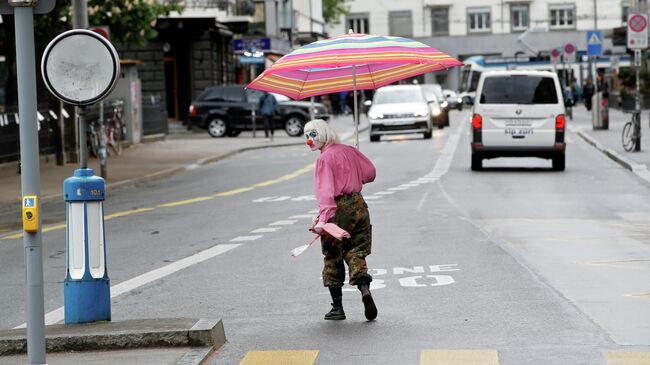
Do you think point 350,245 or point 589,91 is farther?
point 589,91

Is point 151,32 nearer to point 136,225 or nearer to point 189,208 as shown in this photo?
point 189,208

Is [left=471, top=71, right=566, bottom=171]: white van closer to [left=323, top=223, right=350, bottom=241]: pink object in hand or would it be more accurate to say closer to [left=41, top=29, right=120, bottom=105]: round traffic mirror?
[left=323, top=223, right=350, bottom=241]: pink object in hand

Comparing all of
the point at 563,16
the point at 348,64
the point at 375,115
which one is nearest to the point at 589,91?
the point at 375,115

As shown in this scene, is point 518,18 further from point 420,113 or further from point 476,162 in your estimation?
point 476,162

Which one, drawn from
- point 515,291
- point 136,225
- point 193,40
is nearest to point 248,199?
point 136,225

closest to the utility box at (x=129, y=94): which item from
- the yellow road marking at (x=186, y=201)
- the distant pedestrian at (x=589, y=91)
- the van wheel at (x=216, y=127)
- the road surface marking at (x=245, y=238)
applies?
the van wheel at (x=216, y=127)

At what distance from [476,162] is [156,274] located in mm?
15383

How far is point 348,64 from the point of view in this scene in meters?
10.2

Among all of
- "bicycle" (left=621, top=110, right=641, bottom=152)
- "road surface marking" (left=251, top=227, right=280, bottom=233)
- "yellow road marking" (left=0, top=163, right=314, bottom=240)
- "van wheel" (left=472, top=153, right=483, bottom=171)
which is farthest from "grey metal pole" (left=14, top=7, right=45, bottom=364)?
"bicycle" (left=621, top=110, right=641, bottom=152)

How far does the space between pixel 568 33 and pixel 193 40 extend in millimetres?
50768

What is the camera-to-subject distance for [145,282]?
41.6 feet

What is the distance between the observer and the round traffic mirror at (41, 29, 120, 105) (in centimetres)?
941

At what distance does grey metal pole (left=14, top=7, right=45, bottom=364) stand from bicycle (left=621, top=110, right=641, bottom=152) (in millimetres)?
25083

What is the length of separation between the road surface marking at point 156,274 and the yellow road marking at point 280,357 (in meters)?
2.18
